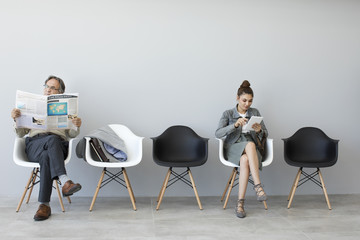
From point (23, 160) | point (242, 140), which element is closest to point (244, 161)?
point (242, 140)

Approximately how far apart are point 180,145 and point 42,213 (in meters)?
1.63

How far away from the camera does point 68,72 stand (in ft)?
15.1

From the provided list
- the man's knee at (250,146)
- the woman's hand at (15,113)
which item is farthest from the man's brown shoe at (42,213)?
the man's knee at (250,146)

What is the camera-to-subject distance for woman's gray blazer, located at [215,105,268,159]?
4.24 meters

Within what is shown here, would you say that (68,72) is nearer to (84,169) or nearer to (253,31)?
(84,169)

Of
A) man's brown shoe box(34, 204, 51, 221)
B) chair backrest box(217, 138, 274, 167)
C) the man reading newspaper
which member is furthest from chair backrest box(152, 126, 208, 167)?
man's brown shoe box(34, 204, 51, 221)

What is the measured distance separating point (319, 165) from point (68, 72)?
2941mm

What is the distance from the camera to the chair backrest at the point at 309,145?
4.59 metres

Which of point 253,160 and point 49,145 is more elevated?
point 49,145

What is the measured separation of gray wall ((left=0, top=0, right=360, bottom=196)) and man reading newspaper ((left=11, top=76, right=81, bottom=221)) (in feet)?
1.70

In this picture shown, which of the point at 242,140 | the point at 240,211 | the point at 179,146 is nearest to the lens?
the point at 240,211

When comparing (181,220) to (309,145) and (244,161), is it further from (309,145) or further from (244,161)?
(309,145)

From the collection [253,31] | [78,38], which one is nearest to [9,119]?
[78,38]

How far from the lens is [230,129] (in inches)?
165
